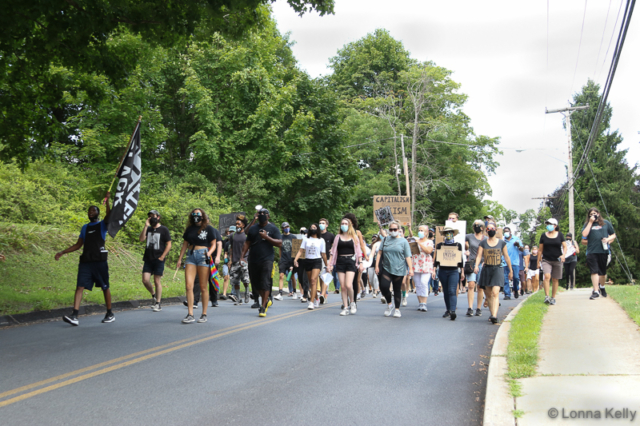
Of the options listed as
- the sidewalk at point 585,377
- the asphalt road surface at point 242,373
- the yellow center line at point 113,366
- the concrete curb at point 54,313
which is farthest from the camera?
the concrete curb at point 54,313

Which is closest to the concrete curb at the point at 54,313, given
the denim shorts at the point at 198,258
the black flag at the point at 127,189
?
the black flag at the point at 127,189

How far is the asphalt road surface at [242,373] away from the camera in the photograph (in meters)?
4.67

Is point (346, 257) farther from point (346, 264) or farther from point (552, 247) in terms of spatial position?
point (552, 247)

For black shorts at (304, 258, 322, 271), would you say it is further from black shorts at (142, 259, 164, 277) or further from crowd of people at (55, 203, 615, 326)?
black shorts at (142, 259, 164, 277)

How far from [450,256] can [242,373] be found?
21.3 ft

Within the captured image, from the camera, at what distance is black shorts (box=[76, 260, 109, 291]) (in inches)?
388

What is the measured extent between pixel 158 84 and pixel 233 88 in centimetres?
358

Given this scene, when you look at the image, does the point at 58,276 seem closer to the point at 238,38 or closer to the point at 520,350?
the point at 238,38

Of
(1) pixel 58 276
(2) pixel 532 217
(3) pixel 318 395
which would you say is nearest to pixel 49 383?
(3) pixel 318 395

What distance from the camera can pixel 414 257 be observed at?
14.2m

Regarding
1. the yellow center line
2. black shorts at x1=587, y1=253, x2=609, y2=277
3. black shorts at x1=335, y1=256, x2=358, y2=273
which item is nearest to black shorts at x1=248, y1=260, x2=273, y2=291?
black shorts at x1=335, y1=256, x2=358, y2=273

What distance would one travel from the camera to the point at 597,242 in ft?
41.8

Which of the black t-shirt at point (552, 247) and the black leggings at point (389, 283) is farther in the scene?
the black t-shirt at point (552, 247)

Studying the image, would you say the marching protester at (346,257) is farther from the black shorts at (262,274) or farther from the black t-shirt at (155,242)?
the black t-shirt at (155,242)
